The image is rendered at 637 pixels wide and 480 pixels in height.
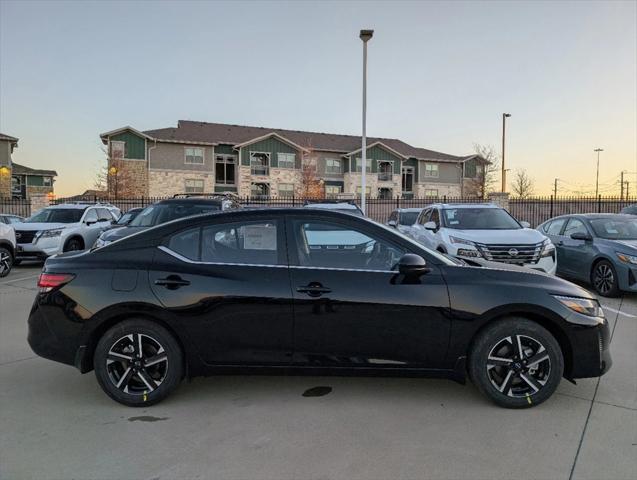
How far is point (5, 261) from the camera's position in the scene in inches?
419

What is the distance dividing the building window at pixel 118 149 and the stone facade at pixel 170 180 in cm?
293

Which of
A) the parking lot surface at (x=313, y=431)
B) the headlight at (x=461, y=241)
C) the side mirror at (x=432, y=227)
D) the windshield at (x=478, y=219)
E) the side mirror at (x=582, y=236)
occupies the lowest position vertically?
the parking lot surface at (x=313, y=431)

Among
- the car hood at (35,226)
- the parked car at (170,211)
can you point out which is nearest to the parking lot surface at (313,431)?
the parked car at (170,211)

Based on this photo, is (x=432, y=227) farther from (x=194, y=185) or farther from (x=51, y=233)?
(x=194, y=185)

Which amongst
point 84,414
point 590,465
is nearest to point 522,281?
point 590,465

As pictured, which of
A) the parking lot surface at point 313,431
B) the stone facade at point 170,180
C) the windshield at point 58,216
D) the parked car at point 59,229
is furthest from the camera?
the stone facade at point 170,180

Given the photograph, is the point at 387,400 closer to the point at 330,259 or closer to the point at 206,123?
the point at 330,259

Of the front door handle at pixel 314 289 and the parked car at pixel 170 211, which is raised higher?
the parked car at pixel 170 211

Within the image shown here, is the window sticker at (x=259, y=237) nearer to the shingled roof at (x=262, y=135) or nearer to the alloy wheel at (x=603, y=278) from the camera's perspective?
the alloy wheel at (x=603, y=278)

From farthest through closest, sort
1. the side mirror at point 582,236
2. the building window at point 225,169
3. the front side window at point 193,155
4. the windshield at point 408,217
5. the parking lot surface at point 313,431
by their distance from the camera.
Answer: the building window at point 225,169
the front side window at point 193,155
the windshield at point 408,217
the side mirror at point 582,236
the parking lot surface at point 313,431

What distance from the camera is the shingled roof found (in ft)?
147

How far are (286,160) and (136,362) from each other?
147ft

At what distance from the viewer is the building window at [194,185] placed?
44.4 meters

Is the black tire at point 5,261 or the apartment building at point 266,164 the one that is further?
the apartment building at point 266,164
